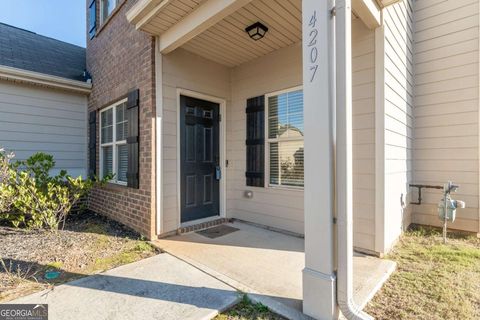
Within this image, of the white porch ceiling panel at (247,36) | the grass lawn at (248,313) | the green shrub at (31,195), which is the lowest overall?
the grass lawn at (248,313)

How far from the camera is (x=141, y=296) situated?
83.8 inches

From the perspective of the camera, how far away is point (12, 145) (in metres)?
4.75

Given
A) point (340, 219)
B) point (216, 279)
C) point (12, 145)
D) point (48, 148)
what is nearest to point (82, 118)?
point (48, 148)

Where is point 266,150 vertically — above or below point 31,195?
above

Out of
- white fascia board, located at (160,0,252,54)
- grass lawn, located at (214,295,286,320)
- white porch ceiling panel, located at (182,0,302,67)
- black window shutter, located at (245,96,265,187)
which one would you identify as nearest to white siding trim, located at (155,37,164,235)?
white fascia board, located at (160,0,252,54)

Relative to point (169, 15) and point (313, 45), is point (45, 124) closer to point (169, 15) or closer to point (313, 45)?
point (169, 15)

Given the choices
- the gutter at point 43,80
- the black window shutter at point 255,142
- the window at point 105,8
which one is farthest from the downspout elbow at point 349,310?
the window at point 105,8

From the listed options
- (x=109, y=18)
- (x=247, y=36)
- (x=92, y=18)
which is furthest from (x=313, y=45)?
(x=92, y=18)

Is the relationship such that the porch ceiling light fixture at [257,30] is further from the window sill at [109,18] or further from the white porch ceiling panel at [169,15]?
the window sill at [109,18]

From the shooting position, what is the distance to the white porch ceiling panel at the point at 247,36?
303 cm

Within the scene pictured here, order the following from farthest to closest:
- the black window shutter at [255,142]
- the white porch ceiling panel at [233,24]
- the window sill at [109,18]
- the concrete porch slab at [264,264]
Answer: the window sill at [109,18] < the black window shutter at [255,142] < the white porch ceiling panel at [233,24] < the concrete porch slab at [264,264]

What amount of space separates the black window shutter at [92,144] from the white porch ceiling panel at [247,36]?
2.76 meters

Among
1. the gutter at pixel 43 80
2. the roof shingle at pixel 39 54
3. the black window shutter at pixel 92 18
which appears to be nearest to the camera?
the gutter at pixel 43 80

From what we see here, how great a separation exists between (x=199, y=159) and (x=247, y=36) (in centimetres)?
199
